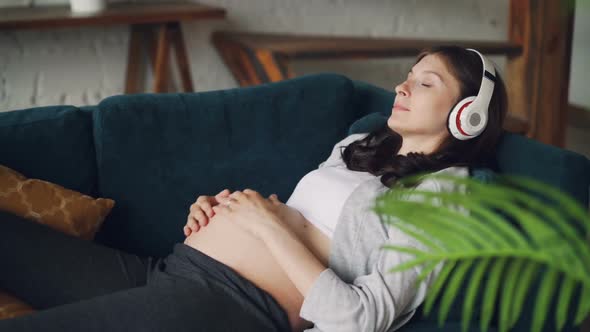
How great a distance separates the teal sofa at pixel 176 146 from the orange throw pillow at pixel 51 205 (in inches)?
3.0

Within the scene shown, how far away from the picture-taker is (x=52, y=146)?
5.63ft

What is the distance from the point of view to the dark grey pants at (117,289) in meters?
1.28

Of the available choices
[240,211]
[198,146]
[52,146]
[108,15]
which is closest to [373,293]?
[240,211]

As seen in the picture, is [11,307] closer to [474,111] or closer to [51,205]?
[51,205]

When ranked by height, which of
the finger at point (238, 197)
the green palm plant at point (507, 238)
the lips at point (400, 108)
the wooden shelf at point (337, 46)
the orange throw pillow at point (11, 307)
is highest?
the green palm plant at point (507, 238)

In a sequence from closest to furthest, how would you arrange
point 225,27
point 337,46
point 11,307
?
point 11,307 < point 337,46 < point 225,27

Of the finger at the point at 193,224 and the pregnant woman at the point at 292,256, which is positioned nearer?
the pregnant woman at the point at 292,256

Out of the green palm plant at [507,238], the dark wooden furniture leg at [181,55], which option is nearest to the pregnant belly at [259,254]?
the green palm plant at [507,238]

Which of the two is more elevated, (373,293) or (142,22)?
(142,22)

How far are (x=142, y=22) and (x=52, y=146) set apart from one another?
1052mm

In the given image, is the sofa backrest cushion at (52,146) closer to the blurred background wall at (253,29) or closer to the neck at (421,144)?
the neck at (421,144)

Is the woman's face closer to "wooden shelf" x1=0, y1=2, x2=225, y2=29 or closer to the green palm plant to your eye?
the green palm plant

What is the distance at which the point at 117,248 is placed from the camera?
1.79 m

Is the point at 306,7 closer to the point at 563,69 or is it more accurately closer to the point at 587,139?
the point at 563,69
